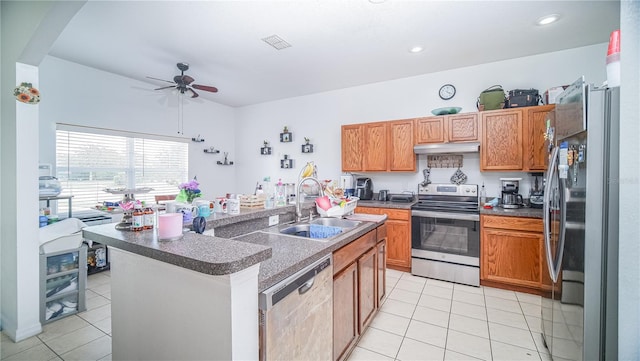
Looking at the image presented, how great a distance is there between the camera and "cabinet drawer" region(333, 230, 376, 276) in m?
1.61

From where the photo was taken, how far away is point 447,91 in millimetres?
3729

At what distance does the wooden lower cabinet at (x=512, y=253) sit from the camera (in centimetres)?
274

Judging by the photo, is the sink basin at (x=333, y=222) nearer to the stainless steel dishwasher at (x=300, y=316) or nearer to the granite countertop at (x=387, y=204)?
the stainless steel dishwasher at (x=300, y=316)

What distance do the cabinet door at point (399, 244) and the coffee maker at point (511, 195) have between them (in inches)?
45.3

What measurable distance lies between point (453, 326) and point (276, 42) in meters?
3.28

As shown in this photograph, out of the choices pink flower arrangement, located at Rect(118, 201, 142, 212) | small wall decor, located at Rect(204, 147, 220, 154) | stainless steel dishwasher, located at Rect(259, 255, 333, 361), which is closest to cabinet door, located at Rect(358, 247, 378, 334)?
stainless steel dishwasher, located at Rect(259, 255, 333, 361)

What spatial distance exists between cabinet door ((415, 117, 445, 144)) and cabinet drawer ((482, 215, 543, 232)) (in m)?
1.12

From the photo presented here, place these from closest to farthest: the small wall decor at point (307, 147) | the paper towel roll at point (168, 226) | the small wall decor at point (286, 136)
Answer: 1. the paper towel roll at point (168, 226)
2. the small wall decor at point (307, 147)
3. the small wall decor at point (286, 136)

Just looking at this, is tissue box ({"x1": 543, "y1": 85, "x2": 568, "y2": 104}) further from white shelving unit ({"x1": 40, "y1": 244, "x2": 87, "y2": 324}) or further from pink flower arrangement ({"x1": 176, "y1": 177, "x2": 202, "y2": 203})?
white shelving unit ({"x1": 40, "y1": 244, "x2": 87, "y2": 324})

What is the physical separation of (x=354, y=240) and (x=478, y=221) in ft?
A: 6.33

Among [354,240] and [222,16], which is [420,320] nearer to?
[354,240]

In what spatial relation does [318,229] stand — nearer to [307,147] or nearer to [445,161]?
[445,161]

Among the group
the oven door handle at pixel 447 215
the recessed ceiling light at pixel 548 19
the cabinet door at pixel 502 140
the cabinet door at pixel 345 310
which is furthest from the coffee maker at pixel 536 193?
the cabinet door at pixel 345 310

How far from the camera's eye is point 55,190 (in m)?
2.82
